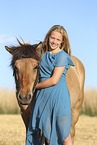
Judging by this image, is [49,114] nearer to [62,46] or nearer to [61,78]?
[61,78]

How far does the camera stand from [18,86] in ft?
10.4

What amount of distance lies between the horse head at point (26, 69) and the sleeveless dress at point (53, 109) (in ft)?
0.54

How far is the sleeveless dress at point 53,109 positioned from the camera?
3.17 m

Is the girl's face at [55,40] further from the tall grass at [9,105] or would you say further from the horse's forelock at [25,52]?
the tall grass at [9,105]

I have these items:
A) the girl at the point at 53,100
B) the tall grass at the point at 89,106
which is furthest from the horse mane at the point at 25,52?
the tall grass at the point at 89,106

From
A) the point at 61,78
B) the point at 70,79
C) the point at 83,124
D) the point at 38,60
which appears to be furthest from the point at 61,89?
the point at 83,124

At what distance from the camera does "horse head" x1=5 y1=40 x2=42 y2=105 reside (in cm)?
303

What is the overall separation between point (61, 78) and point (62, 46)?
20.7 inches

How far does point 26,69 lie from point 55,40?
0.56 metres

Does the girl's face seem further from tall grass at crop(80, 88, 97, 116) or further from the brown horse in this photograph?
tall grass at crop(80, 88, 97, 116)

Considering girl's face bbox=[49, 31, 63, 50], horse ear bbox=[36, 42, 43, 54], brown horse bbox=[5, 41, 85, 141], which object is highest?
girl's face bbox=[49, 31, 63, 50]

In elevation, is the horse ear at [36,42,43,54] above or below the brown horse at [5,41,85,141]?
above

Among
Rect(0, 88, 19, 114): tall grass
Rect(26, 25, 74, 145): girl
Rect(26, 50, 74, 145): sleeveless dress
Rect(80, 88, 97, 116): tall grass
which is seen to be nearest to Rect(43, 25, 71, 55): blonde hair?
Rect(26, 25, 74, 145): girl

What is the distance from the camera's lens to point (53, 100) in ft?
10.4
